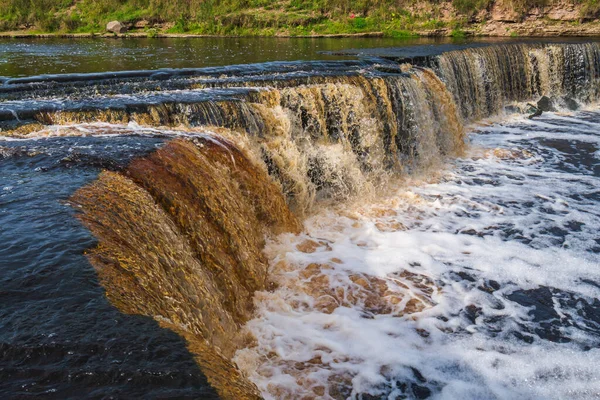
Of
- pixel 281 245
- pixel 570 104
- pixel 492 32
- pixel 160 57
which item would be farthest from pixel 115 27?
pixel 281 245

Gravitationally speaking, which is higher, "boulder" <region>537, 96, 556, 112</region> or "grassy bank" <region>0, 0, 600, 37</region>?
"grassy bank" <region>0, 0, 600, 37</region>

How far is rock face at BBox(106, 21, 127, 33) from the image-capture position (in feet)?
91.8

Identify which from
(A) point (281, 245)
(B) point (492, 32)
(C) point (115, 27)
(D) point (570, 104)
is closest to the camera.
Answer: (A) point (281, 245)

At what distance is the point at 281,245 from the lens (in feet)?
20.0

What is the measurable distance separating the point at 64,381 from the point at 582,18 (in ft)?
79.8

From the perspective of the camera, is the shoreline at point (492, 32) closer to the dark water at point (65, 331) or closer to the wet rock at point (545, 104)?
the wet rock at point (545, 104)

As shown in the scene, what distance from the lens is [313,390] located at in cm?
388

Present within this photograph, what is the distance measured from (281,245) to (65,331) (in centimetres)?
366

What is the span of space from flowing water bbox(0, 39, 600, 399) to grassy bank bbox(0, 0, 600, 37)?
15572 mm

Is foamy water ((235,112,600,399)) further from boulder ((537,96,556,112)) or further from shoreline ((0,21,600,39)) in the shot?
shoreline ((0,21,600,39))

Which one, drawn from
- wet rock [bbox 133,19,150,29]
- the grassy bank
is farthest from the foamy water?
wet rock [bbox 133,19,150,29]

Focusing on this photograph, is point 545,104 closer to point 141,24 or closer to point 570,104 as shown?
point 570,104

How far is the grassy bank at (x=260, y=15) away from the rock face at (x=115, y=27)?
0.86m

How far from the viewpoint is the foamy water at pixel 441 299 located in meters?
4.07
